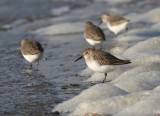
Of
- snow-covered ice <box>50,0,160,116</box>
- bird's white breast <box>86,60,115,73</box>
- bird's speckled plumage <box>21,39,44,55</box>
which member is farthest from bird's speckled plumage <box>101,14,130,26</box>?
bird's white breast <box>86,60,115,73</box>

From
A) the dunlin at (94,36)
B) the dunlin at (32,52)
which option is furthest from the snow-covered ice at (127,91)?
the dunlin at (94,36)

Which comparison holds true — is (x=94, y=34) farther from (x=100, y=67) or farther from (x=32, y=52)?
(x=100, y=67)

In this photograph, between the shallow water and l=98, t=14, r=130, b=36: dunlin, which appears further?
l=98, t=14, r=130, b=36: dunlin

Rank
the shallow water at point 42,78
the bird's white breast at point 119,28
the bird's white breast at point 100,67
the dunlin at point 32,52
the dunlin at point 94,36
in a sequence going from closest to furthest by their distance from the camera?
the shallow water at point 42,78 → the bird's white breast at point 100,67 → the dunlin at point 32,52 → the dunlin at point 94,36 → the bird's white breast at point 119,28

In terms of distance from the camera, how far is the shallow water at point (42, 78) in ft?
30.6

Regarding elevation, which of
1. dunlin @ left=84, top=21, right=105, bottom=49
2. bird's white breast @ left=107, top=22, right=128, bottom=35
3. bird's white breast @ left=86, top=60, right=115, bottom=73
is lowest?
bird's white breast @ left=107, top=22, right=128, bottom=35

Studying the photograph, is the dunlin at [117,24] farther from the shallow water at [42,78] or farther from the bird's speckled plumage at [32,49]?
the bird's speckled plumage at [32,49]

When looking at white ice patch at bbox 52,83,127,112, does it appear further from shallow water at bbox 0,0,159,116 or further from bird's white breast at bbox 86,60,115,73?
bird's white breast at bbox 86,60,115,73

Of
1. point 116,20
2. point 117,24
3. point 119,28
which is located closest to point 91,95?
point 119,28

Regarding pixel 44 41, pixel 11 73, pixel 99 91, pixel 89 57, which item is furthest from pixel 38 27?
pixel 99 91

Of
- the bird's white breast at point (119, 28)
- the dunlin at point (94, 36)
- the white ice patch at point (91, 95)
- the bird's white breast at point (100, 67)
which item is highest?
the white ice patch at point (91, 95)

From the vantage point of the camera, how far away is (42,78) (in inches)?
456

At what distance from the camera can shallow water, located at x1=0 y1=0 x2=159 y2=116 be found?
934cm

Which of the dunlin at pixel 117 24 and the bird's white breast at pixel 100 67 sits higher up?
the bird's white breast at pixel 100 67
